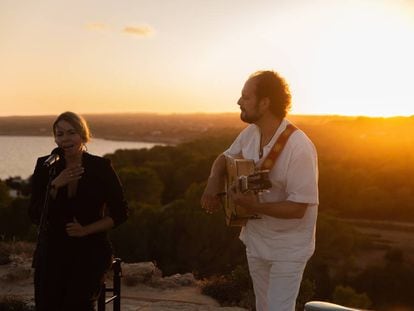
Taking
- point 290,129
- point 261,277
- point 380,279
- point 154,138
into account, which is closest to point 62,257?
point 261,277

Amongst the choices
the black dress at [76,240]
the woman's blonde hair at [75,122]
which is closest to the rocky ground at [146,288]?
the black dress at [76,240]

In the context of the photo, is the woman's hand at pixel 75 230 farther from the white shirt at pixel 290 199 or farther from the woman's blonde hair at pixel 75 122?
the white shirt at pixel 290 199

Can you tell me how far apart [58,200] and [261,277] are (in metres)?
1.09

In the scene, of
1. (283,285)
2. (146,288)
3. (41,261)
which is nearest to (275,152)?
(283,285)

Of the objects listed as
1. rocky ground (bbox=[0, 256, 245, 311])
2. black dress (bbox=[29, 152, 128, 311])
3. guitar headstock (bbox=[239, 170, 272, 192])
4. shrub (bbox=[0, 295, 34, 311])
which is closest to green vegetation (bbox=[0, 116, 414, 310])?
rocky ground (bbox=[0, 256, 245, 311])

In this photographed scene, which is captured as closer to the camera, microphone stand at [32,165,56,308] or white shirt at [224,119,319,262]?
white shirt at [224,119,319,262]

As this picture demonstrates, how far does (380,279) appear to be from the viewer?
24703 mm

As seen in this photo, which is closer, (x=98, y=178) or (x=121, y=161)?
(x=98, y=178)

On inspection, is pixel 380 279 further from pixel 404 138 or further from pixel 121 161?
pixel 404 138

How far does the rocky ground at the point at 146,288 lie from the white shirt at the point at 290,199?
12.5 feet

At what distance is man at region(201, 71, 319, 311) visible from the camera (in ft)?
9.23

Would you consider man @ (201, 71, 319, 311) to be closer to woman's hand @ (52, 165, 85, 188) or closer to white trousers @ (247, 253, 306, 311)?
white trousers @ (247, 253, 306, 311)

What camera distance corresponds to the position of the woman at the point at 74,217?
3.07 meters

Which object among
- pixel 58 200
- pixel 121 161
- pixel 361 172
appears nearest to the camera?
pixel 58 200
